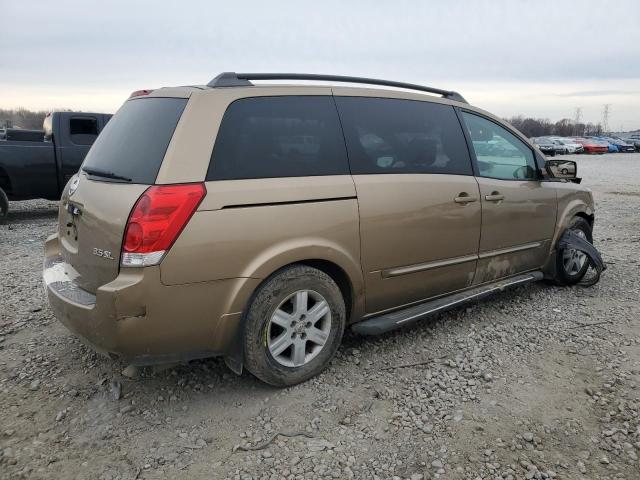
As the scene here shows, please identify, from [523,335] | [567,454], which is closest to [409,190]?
[523,335]

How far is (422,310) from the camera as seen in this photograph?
11.9 feet

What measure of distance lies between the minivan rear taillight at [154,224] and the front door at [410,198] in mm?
1138

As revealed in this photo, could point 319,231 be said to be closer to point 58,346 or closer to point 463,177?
point 463,177

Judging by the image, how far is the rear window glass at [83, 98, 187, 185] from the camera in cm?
276

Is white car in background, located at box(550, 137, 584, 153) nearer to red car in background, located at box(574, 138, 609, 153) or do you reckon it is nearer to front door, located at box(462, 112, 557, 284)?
red car in background, located at box(574, 138, 609, 153)

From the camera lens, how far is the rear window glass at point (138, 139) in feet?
9.05

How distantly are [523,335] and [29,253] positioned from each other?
5.83 meters

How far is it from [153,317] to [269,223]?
2.53ft

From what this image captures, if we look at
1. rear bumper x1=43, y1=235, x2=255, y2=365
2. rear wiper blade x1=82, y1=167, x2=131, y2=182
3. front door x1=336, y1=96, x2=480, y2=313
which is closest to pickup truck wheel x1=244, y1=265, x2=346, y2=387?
rear bumper x1=43, y1=235, x2=255, y2=365

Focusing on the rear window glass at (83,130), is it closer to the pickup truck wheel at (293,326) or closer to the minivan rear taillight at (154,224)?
the minivan rear taillight at (154,224)

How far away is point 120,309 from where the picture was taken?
8.39 feet

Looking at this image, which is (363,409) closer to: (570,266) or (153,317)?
(153,317)

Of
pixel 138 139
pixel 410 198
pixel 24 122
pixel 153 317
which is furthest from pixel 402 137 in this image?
pixel 24 122

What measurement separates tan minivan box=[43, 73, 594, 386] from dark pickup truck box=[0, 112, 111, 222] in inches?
236
